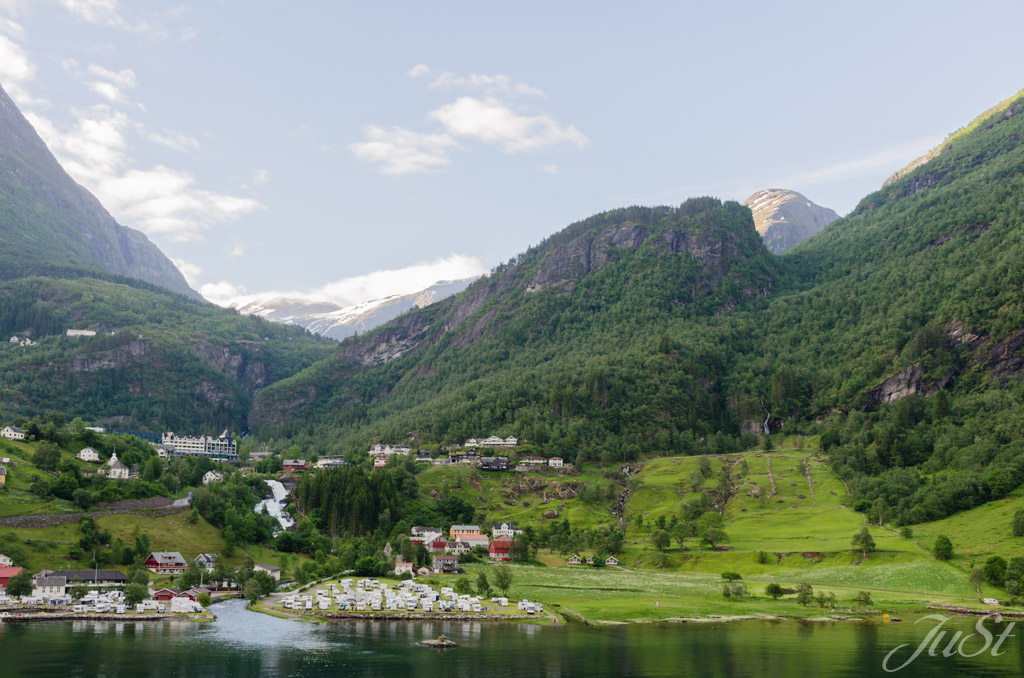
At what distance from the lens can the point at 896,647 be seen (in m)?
92.2

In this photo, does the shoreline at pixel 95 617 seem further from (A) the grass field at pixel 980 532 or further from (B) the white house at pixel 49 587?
(A) the grass field at pixel 980 532

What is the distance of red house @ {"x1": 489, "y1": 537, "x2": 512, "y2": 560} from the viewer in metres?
183

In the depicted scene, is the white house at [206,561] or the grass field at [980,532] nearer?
the white house at [206,561]

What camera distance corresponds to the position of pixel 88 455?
598 ft

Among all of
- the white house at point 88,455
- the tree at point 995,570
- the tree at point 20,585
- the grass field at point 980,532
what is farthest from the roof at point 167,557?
the grass field at point 980,532

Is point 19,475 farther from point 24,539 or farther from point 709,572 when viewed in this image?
point 709,572

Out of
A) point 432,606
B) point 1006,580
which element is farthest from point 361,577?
point 1006,580

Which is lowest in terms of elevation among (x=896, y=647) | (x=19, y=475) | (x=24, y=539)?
(x=896, y=647)

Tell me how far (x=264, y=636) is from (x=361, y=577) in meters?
56.8

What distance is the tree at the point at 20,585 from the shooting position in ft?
369

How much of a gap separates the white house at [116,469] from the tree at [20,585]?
59.9 meters

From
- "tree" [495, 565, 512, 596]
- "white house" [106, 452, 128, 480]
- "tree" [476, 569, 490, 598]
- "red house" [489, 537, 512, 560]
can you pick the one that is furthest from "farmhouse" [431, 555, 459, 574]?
"white house" [106, 452, 128, 480]

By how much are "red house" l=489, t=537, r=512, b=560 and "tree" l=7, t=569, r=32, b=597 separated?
9182 centimetres

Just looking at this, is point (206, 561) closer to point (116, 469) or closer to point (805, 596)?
point (116, 469)
